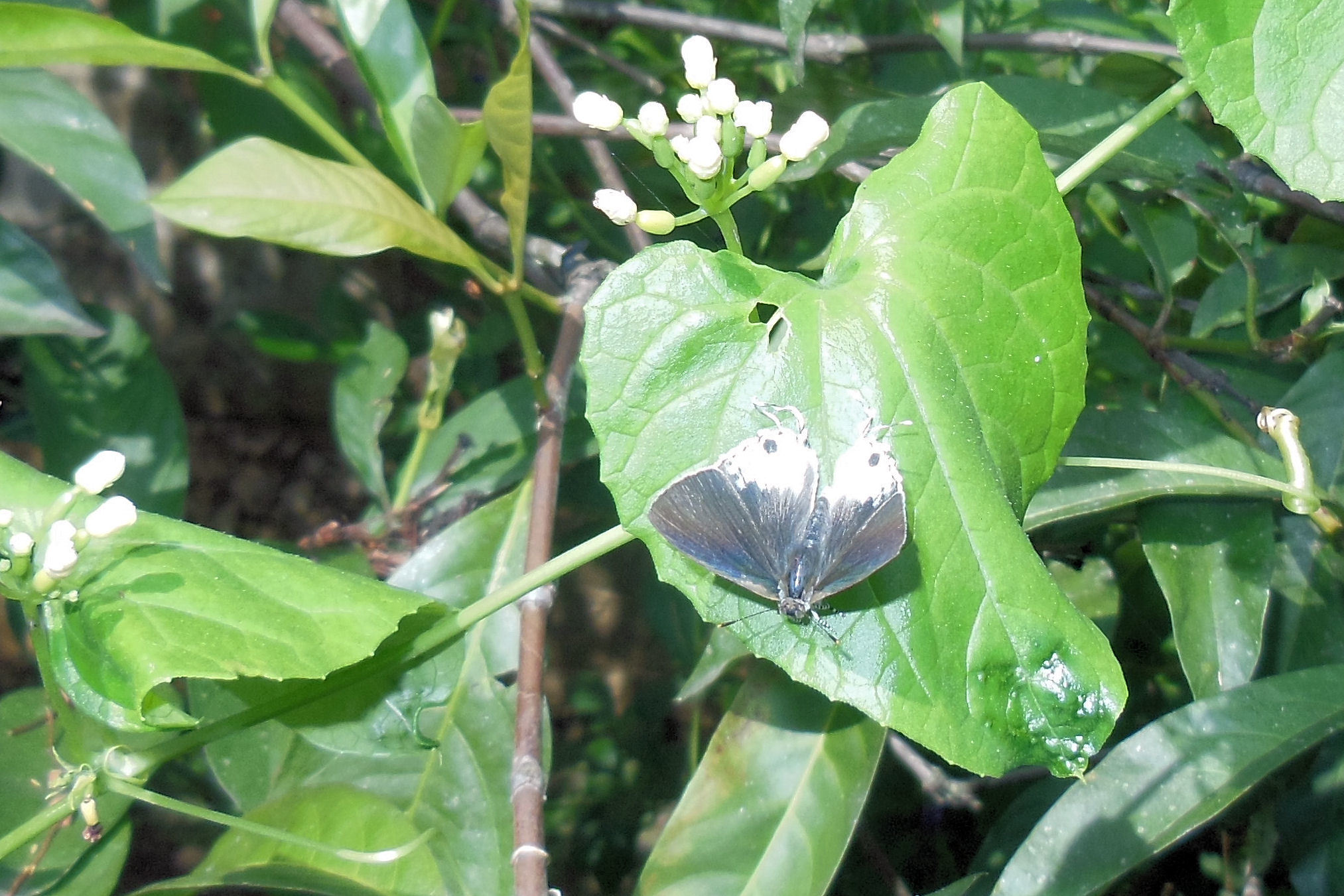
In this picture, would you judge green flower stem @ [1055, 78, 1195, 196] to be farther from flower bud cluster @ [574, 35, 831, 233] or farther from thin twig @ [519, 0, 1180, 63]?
thin twig @ [519, 0, 1180, 63]

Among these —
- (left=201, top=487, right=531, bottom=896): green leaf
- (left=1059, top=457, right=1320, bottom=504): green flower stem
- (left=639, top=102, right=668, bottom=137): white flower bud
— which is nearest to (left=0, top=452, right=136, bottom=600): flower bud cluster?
(left=201, top=487, right=531, bottom=896): green leaf

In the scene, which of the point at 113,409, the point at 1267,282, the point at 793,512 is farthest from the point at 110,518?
the point at 1267,282

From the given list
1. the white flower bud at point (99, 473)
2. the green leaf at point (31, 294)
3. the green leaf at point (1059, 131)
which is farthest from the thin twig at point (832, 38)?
the white flower bud at point (99, 473)

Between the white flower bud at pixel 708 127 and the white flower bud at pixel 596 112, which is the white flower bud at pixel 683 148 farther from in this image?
the white flower bud at pixel 596 112

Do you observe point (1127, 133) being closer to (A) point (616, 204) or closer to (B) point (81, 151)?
(A) point (616, 204)

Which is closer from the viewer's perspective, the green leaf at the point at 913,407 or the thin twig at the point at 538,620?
the green leaf at the point at 913,407
